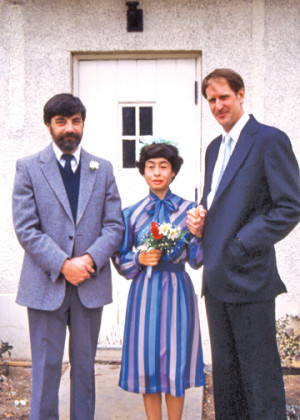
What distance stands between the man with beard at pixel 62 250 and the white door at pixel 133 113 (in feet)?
6.17

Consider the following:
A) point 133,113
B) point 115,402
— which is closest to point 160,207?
point 115,402

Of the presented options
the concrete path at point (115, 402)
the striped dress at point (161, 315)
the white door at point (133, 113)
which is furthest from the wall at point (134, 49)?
the striped dress at point (161, 315)

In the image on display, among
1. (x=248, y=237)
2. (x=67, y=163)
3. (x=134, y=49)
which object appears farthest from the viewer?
(x=134, y=49)

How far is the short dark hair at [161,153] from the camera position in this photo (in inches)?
116

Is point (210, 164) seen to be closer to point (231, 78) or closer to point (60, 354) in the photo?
point (231, 78)

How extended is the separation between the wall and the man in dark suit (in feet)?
6.62

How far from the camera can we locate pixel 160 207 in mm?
3014

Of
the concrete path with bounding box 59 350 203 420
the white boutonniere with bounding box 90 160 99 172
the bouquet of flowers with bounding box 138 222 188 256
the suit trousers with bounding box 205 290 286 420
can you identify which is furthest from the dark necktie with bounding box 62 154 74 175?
the concrete path with bounding box 59 350 203 420

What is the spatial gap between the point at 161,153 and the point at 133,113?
1965 millimetres

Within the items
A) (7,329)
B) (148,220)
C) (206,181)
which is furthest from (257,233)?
(7,329)

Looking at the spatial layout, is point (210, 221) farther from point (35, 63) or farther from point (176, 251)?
point (35, 63)

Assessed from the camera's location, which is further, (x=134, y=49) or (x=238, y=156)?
(x=134, y=49)

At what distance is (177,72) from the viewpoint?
4.71 meters

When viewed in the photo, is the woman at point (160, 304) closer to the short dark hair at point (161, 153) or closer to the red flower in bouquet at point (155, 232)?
the short dark hair at point (161, 153)
